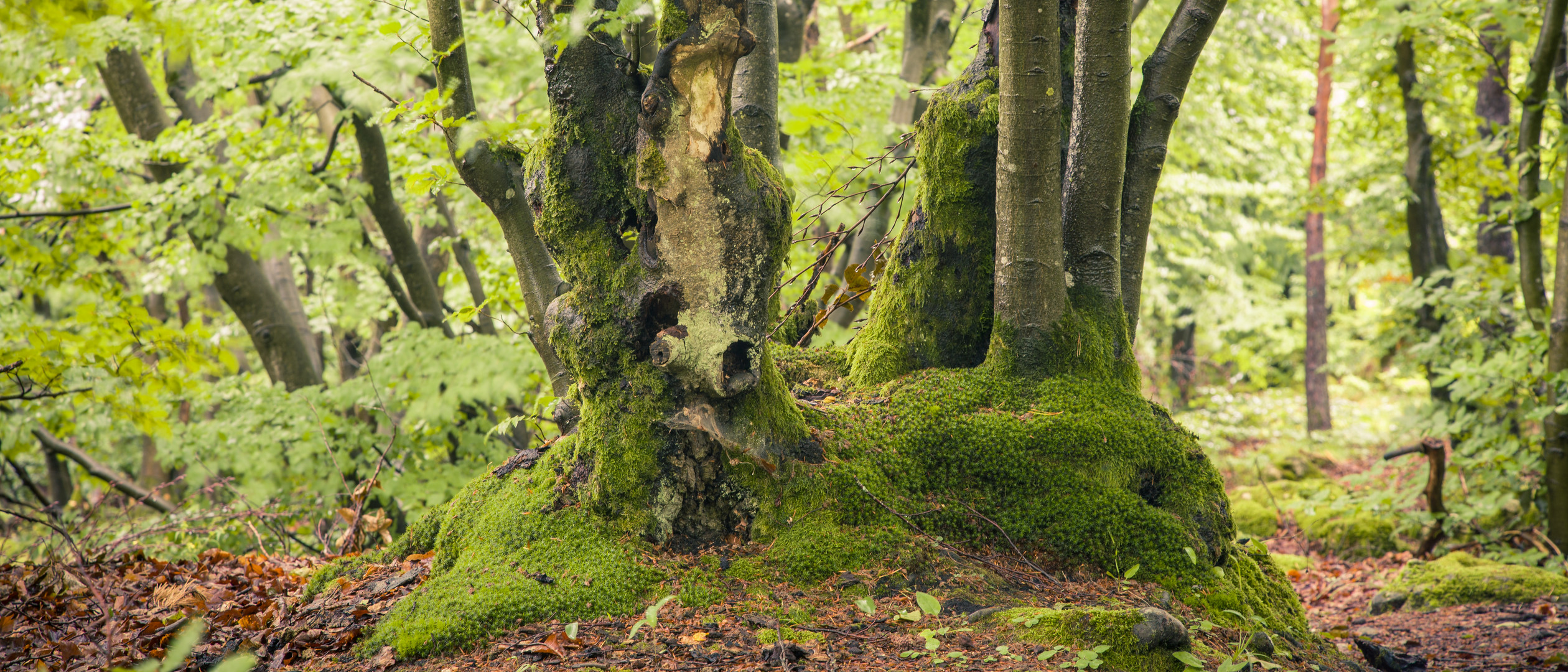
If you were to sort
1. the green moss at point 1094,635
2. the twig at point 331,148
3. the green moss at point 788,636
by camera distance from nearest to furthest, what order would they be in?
the green moss at point 1094,635 < the green moss at point 788,636 < the twig at point 331,148

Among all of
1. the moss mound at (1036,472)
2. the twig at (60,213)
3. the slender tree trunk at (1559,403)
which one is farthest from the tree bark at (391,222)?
the slender tree trunk at (1559,403)

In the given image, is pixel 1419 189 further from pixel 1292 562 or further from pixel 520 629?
pixel 520 629

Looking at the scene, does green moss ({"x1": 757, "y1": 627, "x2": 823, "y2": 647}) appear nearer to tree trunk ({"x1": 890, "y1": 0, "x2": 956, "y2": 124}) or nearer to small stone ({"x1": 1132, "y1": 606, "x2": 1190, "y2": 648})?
small stone ({"x1": 1132, "y1": 606, "x2": 1190, "y2": 648})

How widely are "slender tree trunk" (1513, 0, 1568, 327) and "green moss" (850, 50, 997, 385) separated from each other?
13.9ft

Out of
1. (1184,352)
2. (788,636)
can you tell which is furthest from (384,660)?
(1184,352)

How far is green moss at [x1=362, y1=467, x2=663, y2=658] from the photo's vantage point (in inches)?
98.7

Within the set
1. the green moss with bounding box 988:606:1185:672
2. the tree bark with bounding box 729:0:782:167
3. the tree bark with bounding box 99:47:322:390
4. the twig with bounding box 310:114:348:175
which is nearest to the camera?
the green moss with bounding box 988:606:1185:672

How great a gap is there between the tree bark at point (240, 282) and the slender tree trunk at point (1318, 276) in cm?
1395

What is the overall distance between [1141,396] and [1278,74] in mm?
13116

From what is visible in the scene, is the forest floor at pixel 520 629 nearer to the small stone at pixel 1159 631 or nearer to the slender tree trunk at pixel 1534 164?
the small stone at pixel 1159 631

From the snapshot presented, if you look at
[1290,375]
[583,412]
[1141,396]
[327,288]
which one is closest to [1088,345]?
[1141,396]

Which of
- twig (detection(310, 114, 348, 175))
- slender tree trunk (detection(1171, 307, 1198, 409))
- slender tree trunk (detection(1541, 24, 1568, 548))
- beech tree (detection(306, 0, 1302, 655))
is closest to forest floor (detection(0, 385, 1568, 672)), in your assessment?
beech tree (detection(306, 0, 1302, 655))

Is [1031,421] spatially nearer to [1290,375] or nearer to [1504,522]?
[1504,522]

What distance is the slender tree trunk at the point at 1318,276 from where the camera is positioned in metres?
13.3
